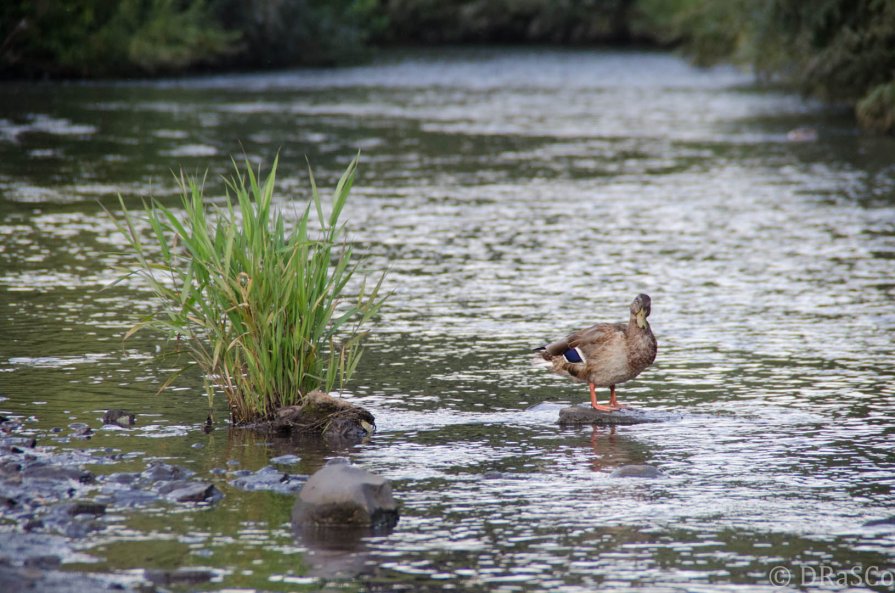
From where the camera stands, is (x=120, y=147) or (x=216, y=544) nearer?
(x=216, y=544)

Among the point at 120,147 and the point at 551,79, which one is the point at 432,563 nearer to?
the point at 120,147

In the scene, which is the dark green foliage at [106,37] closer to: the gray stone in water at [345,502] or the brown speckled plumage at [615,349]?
the brown speckled plumage at [615,349]

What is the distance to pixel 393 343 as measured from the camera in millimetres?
14055

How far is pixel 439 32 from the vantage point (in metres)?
89.2

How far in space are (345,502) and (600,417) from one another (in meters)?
3.14

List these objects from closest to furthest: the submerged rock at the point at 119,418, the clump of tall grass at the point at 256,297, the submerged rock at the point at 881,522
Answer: the submerged rock at the point at 881,522 → the clump of tall grass at the point at 256,297 → the submerged rock at the point at 119,418

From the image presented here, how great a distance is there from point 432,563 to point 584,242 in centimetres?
1331

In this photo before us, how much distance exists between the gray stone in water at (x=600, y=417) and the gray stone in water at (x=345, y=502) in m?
2.74

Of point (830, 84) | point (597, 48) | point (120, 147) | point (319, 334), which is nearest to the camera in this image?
point (319, 334)

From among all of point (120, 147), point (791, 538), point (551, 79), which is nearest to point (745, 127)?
point (120, 147)

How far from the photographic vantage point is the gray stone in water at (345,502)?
331 inches

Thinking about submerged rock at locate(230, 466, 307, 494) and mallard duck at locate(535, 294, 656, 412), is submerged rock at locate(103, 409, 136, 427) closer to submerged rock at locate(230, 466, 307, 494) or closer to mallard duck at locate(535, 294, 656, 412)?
submerged rock at locate(230, 466, 307, 494)

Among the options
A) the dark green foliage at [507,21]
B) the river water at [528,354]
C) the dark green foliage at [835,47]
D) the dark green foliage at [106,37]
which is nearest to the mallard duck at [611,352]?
Result: the river water at [528,354]

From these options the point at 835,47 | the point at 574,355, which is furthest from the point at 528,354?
the point at 835,47
